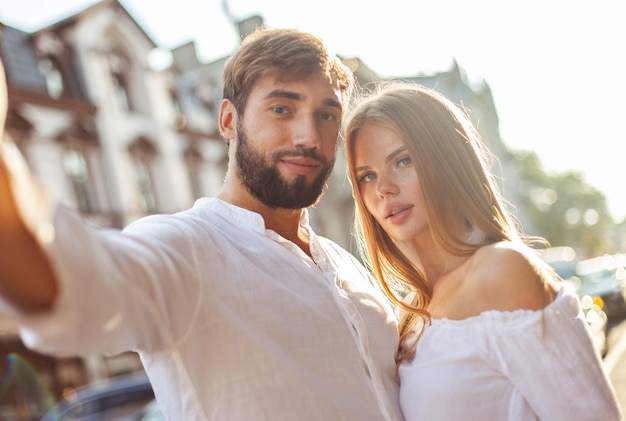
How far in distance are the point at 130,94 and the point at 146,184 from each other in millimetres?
2814

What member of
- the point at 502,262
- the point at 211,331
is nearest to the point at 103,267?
the point at 211,331

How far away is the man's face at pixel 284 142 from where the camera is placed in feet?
7.79

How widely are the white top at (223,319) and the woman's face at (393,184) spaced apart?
1.35 feet

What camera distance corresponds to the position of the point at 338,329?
2.12 m

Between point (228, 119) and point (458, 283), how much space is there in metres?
1.07

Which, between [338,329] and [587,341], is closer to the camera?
[338,329]

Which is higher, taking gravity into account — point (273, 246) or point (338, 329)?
point (273, 246)

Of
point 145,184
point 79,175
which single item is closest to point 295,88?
point 79,175

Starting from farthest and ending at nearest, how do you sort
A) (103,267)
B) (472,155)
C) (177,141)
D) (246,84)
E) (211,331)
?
(177,141)
(472,155)
(246,84)
(211,331)
(103,267)

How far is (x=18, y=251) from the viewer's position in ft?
3.28

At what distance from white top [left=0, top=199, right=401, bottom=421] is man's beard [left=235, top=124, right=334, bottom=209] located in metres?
0.15

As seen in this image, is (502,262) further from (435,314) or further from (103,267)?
(103,267)

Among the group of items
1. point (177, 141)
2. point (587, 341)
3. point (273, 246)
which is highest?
point (177, 141)

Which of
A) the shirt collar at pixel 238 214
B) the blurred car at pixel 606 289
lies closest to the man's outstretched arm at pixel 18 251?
the shirt collar at pixel 238 214
